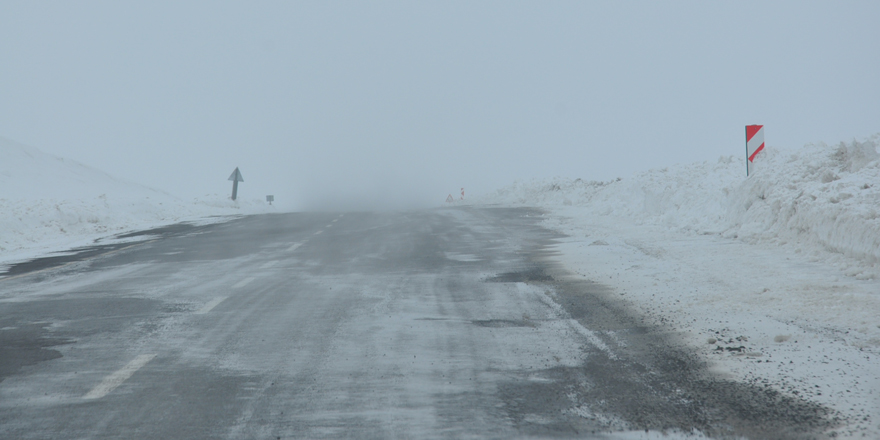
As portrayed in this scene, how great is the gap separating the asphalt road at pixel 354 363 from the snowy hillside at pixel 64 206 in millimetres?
8990

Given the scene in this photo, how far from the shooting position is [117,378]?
4938 millimetres

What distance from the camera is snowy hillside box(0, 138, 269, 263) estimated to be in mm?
19969

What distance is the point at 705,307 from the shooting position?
711 cm

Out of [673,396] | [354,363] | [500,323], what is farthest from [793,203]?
[354,363]

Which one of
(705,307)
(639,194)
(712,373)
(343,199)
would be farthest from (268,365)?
(343,199)

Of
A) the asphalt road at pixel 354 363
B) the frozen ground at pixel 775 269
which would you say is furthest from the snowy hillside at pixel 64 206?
the frozen ground at pixel 775 269

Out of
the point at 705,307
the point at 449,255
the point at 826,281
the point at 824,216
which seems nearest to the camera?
the point at 705,307

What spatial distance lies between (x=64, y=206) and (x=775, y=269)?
23411 mm

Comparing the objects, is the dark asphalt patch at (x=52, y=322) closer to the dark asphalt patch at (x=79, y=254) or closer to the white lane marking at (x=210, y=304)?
the white lane marking at (x=210, y=304)

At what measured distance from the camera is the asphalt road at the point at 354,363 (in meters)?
3.95

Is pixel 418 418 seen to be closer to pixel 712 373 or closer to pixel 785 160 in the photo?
pixel 712 373

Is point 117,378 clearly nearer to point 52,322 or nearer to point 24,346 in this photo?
point 24,346

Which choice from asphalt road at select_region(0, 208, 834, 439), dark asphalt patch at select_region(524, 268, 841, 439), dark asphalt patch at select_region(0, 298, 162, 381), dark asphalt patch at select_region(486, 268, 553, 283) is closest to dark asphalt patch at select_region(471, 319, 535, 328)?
asphalt road at select_region(0, 208, 834, 439)

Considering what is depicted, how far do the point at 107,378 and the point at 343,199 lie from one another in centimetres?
6474
